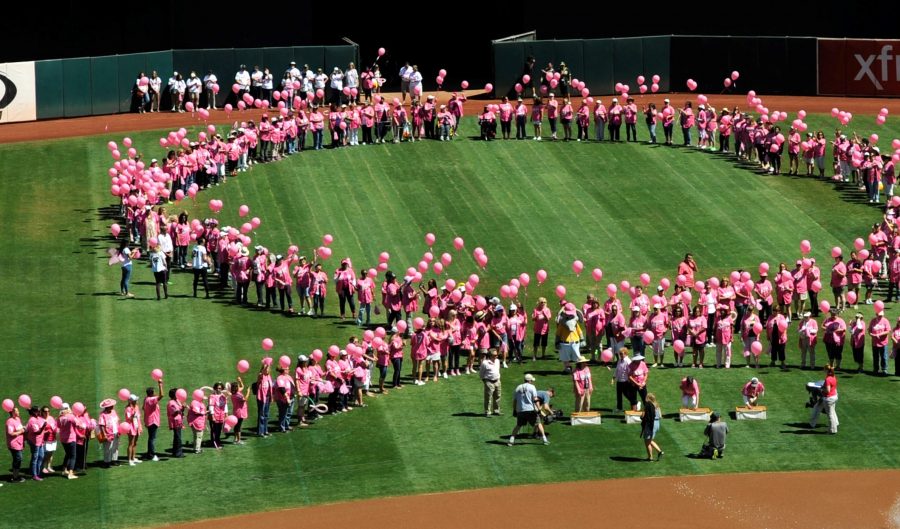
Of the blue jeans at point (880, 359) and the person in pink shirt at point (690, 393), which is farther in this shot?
the blue jeans at point (880, 359)

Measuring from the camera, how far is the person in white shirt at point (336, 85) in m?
62.8

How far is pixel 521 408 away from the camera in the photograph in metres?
36.6

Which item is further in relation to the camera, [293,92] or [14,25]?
[14,25]

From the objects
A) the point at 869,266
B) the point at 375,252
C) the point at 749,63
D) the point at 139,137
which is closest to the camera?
the point at 869,266

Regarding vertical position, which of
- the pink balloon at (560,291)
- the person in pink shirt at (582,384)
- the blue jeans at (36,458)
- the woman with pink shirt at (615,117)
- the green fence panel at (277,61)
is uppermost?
the green fence panel at (277,61)

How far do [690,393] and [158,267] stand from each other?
15612 millimetres

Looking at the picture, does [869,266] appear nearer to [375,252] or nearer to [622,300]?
[622,300]

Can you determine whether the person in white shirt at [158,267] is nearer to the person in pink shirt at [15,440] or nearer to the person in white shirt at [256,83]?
the person in pink shirt at [15,440]

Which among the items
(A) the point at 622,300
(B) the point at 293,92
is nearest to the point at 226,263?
(A) the point at 622,300

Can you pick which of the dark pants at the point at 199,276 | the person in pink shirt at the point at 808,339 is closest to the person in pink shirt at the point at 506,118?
the dark pants at the point at 199,276

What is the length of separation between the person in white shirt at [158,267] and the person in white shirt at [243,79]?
17.3 metres

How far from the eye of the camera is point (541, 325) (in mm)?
42344

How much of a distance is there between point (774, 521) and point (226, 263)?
19372 millimetres

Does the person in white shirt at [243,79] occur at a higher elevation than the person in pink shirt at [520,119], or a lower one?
higher
